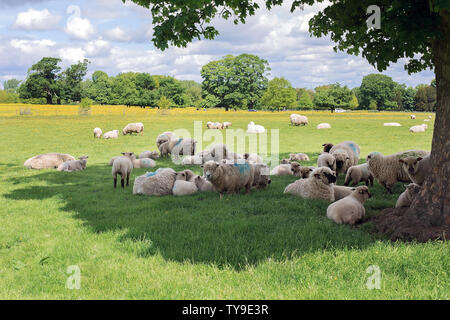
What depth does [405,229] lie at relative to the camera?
5.98 metres

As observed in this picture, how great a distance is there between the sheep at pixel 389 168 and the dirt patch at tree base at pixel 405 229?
121 inches

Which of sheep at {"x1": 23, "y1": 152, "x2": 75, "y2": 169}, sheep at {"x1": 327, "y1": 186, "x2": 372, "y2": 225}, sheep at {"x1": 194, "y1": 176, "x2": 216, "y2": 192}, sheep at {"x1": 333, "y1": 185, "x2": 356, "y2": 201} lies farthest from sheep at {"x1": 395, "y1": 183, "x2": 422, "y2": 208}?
sheep at {"x1": 23, "y1": 152, "x2": 75, "y2": 169}

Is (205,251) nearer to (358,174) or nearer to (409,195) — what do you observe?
(409,195)

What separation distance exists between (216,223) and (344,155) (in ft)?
22.9

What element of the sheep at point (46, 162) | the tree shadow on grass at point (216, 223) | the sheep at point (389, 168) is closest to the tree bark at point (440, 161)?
the tree shadow on grass at point (216, 223)

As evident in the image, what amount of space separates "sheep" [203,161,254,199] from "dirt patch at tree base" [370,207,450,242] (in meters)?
3.93

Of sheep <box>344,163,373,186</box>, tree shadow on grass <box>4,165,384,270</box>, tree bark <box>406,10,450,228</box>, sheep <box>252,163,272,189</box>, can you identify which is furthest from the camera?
sheep <box>344,163,373,186</box>

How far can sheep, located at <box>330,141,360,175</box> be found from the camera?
1191 cm

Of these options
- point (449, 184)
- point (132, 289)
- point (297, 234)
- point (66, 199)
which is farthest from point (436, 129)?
point (66, 199)

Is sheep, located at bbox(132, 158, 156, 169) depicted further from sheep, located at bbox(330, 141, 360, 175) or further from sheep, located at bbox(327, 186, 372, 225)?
sheep, located at bbox(327, 186, 372, 225)

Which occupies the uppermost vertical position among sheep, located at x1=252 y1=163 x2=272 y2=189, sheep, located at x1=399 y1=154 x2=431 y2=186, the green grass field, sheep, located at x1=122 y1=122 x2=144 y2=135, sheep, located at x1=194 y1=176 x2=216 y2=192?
sheep, located at x1=122 y1=122 x2=144 y2=135

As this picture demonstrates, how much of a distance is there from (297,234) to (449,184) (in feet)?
9.48
